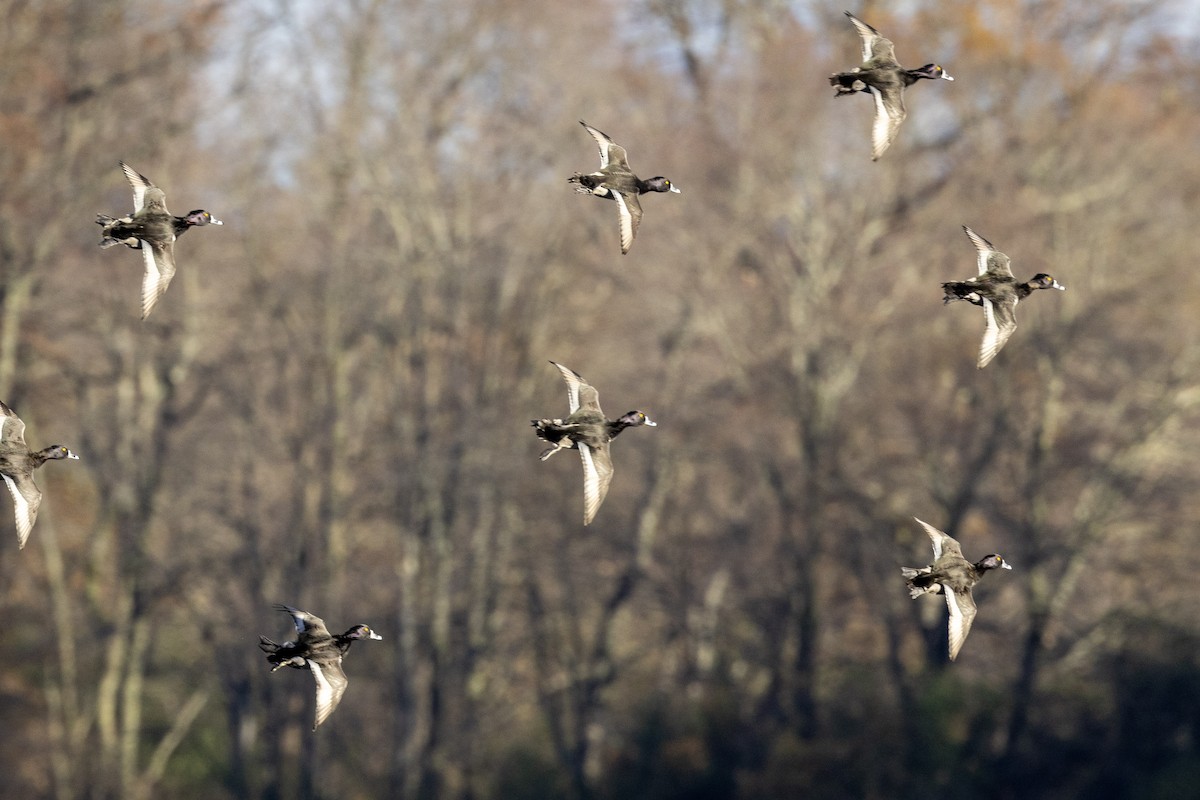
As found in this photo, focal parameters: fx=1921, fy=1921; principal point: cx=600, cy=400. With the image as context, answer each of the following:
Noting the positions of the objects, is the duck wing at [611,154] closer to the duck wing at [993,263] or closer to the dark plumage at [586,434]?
the dark plumage at [586,434]

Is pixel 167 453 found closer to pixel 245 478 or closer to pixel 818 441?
pixel 245 478

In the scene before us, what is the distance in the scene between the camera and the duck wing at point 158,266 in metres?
13.3

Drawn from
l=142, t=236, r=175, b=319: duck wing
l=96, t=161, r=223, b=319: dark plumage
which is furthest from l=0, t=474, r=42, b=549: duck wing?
l=96, t=161, r=223, b=319: dark plumage

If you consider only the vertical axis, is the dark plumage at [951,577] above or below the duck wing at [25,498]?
below

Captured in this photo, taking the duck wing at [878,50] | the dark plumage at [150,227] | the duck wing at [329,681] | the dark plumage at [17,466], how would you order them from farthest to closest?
the duck wing at [878,50], the dark plumage at [150,227], the dark plumage at [17,466], the duck wing at [329,681]

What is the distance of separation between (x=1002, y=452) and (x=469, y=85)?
1100 centimetres

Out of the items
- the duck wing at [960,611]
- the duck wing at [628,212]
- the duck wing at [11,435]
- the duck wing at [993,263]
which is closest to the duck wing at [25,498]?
the duck wing at [11,435]

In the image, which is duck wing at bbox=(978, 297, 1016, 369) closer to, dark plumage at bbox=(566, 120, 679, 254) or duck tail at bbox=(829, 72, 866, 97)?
duck tail at bbox=(829, 72, 866, 97)

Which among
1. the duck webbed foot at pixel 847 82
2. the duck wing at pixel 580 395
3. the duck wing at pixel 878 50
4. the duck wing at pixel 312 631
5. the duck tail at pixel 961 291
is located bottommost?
the duck wing at pixel 312 631

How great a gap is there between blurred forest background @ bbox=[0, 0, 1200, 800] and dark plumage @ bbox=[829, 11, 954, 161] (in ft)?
46.6

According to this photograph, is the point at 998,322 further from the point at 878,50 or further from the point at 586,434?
the point at 586,434

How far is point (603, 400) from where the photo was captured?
32.2 meters

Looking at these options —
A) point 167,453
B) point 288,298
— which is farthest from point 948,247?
point 167,453

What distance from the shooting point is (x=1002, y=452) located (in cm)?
3003
